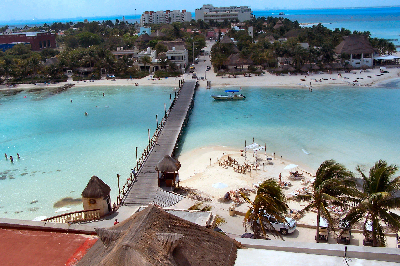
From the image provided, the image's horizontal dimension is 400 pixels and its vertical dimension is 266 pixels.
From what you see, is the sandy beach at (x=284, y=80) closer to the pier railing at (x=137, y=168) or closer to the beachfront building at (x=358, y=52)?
the beachfront building at (x=358, y=52)

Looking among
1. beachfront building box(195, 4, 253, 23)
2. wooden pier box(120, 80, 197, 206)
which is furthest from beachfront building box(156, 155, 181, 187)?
beachfront building box(195, 4, 253, 23)

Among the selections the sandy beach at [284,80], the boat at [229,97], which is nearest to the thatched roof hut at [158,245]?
the boat at [229,97]

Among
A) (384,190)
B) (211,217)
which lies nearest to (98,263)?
(211,217)

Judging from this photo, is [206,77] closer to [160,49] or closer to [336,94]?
[160,49]

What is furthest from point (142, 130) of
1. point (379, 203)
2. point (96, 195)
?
point (379, 203)

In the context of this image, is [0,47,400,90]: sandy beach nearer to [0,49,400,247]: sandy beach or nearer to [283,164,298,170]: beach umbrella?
[0,49,400,247]: sandy beach

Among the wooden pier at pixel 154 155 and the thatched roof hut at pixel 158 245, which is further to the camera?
the wooden pier at pixel 154 155

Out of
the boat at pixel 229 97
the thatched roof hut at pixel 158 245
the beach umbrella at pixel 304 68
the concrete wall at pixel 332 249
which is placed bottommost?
the boat at pixel 229 97
